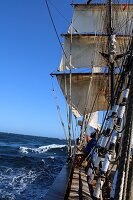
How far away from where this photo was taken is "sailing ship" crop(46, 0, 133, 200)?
5.33 m

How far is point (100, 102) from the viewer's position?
30844 millimetres

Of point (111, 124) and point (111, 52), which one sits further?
point (111, 52)

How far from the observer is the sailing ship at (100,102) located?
5.33 metres

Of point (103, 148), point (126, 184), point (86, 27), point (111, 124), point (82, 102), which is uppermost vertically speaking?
point (86, 27)

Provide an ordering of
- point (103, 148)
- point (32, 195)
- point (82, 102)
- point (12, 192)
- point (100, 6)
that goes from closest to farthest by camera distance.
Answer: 1. point (103, 148)
2. point (32, 195)
3. point (12, 192)
4. point (82, 102)
5. point (100, 6)

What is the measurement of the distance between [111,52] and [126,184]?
20.5m

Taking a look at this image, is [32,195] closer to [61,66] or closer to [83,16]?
[61,66]

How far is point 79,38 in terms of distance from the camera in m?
34.4

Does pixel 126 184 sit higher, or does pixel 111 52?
pixel 111 52

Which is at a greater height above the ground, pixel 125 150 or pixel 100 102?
pixel 100 102

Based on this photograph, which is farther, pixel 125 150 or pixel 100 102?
pixel 100 102

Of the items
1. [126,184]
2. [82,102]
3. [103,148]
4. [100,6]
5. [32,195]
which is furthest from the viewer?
[100,6]

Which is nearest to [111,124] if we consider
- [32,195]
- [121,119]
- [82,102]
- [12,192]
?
[121,119]

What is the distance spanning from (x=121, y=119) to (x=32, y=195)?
842 centimetres
